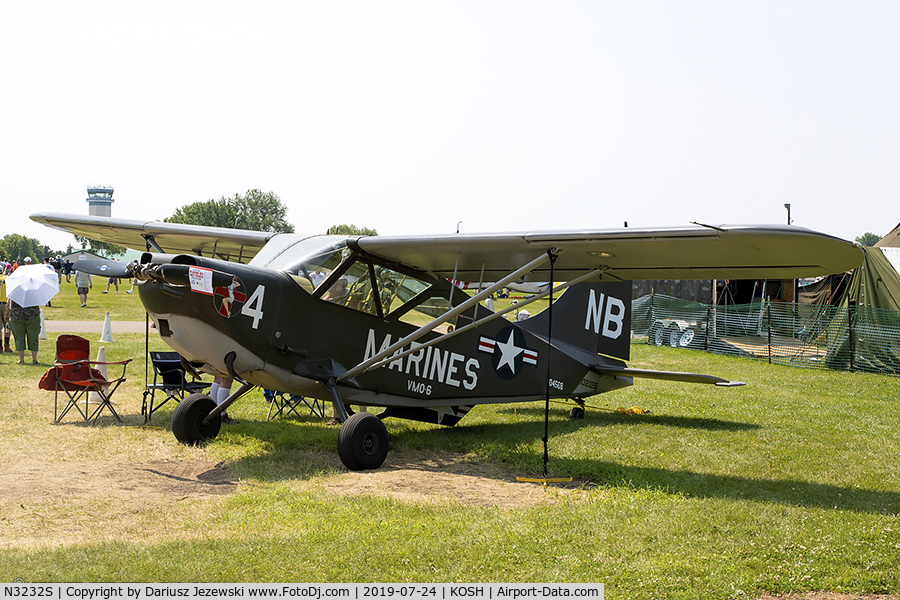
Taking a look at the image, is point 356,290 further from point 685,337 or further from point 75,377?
point 685,337

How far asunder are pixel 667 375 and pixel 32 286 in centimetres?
1179

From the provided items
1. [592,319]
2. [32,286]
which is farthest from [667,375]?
[32,286]

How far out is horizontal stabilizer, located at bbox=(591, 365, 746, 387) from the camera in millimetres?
9594

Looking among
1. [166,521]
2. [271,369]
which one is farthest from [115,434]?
[166,521]

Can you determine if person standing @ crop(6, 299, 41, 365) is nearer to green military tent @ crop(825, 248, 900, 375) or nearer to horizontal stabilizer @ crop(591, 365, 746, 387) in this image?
horizontal stabilizer @ crop(591, 365, 746, 387)

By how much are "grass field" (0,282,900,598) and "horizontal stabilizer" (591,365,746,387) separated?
65cm

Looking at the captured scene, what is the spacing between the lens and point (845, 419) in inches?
428

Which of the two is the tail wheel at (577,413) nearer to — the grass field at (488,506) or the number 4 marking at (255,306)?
the grass field at (488,506)

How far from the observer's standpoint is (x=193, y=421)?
8.70 metres

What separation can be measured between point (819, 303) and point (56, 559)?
25.5 m

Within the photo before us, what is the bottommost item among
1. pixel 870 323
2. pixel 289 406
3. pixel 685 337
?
pixel 289 406

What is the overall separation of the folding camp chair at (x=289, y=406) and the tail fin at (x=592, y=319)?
133 inches

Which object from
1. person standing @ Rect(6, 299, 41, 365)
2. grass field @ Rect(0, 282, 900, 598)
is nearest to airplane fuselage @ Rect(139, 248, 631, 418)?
grass field @ Rect(0, 282, 900, 598)

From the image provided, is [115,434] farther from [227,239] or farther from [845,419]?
→ [845,419]
